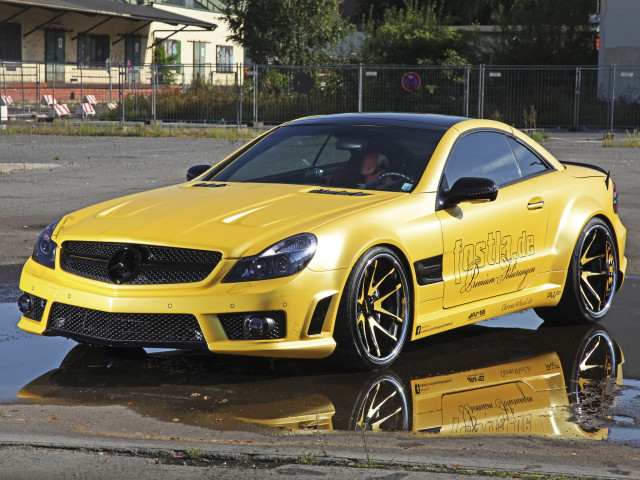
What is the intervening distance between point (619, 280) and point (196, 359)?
3206 mm

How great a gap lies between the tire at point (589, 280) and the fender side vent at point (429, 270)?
1.39 metres

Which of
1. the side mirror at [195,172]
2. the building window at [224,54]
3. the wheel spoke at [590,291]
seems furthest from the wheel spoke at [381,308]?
the building window at [224,54]

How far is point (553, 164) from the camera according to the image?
24.8ft

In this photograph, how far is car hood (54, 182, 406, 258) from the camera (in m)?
5.58

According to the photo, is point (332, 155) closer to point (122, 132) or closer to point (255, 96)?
point (122, 132)

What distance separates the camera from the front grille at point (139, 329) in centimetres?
550

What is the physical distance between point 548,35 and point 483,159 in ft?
118

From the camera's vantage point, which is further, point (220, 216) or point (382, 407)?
point (220, 216)

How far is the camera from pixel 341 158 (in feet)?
22.6

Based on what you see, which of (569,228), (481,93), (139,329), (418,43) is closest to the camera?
(139,329)

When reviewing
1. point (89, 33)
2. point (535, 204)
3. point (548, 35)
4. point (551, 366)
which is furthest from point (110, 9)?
point (551, 366)

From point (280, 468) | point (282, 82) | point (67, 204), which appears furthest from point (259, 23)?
point (280, 468)

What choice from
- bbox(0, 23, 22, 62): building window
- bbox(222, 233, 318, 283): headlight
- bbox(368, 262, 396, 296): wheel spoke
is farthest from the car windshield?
bbox(0, 23, 22, 62): building window

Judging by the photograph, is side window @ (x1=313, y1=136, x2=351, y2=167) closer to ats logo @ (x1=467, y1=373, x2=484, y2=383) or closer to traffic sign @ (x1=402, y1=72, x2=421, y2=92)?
ats logo @ (x1=467, y1=373, x2=484, y2=383)
